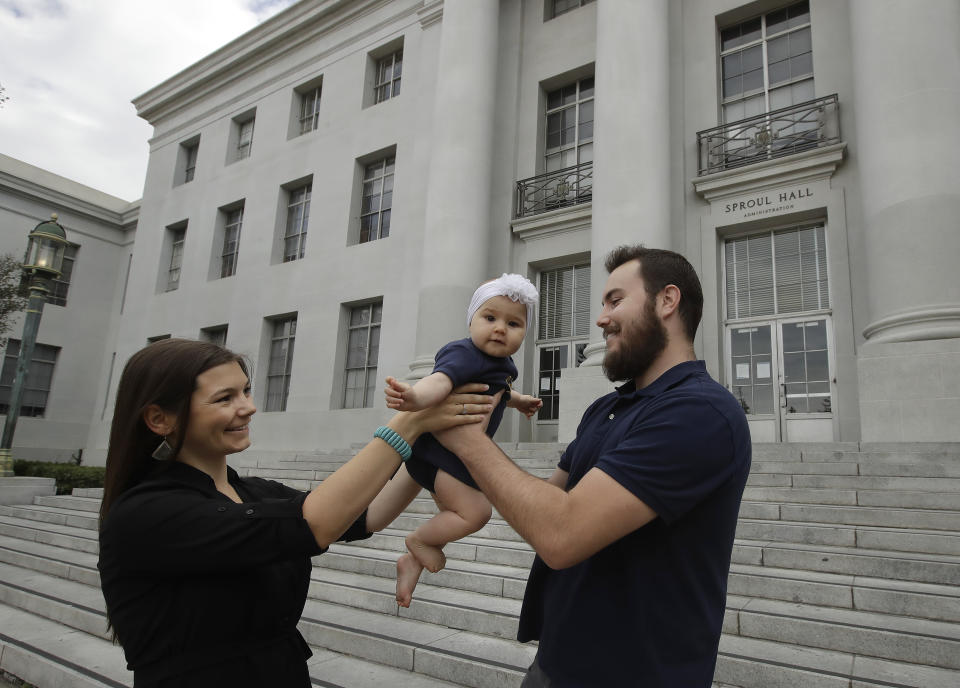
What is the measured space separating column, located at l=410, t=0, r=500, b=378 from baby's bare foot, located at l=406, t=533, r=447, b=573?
35.2 feet

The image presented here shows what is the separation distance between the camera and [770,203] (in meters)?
11.7

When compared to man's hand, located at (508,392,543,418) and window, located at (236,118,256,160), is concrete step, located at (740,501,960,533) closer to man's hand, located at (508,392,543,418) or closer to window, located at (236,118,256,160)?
man's hand, located at (508,392,543,418)

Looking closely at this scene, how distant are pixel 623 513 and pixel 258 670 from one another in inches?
42.9

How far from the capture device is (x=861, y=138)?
9891mm

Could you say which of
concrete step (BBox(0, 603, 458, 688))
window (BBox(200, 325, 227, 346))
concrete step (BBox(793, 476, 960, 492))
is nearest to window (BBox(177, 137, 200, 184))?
window (BBox(200, 325, 227, 346))

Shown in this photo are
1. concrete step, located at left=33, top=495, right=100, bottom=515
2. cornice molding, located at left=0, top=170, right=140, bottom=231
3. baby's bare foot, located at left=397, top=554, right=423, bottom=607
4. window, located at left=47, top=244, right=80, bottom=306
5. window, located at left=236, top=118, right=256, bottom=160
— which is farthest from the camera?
window, located at left=47, top=244, right=80, bottom=306

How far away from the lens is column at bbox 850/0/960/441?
843 cm

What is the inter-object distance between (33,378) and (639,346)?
2943 centimetres

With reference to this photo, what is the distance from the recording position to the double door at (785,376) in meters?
11.0

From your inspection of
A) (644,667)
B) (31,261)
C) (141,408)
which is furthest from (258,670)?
(31,261)

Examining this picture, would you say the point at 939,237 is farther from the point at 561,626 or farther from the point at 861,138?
the point at 561,626

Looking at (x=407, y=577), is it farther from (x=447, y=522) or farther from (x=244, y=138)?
(x=244, y=138)

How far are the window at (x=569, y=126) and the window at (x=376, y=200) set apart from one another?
14.9 feet

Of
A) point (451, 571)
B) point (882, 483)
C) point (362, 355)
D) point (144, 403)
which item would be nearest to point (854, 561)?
point (882, 483)
